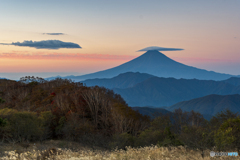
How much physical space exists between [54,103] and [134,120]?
78.6ft

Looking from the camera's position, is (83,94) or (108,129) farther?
(83,94)

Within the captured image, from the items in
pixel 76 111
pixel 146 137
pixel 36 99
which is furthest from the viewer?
pixel 36 99

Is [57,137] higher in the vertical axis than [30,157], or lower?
lower

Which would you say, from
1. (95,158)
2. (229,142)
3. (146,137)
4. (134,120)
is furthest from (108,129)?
(95,158)

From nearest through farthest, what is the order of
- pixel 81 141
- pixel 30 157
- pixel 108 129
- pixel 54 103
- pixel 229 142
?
1. pixel 30 157
2. pixel 229 142
3. pixel 81 141
4. pixel 108 129
5. pixel 54 103

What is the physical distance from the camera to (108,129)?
50.1 meters

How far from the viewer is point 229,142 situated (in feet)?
45.9

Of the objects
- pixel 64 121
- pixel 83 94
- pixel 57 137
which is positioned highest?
pixel 83 94

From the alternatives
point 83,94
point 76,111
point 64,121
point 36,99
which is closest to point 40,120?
point 64,121

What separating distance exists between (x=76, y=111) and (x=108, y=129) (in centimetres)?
1021

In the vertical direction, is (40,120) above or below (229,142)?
below

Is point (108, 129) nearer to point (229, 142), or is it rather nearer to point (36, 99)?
point (36, 99)

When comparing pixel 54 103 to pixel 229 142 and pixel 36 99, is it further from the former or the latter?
pixel 229 142

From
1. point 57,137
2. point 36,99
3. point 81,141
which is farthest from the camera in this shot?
point 36,99
